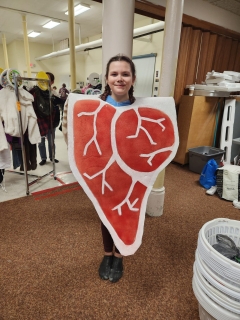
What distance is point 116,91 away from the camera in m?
1.04

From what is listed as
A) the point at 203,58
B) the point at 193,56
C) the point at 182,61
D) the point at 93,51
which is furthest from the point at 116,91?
the point at 93,51

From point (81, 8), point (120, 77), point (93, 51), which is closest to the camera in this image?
point (120, 77)

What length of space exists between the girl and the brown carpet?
0.22 feet

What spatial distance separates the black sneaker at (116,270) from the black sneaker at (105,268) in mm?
24

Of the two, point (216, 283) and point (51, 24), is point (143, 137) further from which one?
point (51, 24)

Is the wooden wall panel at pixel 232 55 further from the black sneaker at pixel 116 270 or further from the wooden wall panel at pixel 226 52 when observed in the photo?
the black sneaker at pixel 116 270

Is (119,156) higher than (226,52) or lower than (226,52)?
lower

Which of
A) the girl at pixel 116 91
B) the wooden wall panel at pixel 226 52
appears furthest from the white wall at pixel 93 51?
the girl at pixel 116 91

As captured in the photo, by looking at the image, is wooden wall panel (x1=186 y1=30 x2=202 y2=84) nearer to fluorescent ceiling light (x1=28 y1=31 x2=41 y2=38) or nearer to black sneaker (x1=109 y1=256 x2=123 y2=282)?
black sneaker (x1=109 y1=256 x2=123 y2=282)

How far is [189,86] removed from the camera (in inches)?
130

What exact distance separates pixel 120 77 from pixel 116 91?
0.07m

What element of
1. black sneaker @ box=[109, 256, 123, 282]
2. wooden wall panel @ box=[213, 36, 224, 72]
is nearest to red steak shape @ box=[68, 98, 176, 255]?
black sneaker @ box=[109, 256, 123, 282]

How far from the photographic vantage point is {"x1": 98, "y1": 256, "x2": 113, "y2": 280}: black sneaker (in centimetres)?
134

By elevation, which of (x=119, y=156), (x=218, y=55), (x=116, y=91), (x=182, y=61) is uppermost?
(x=218, y=55)
